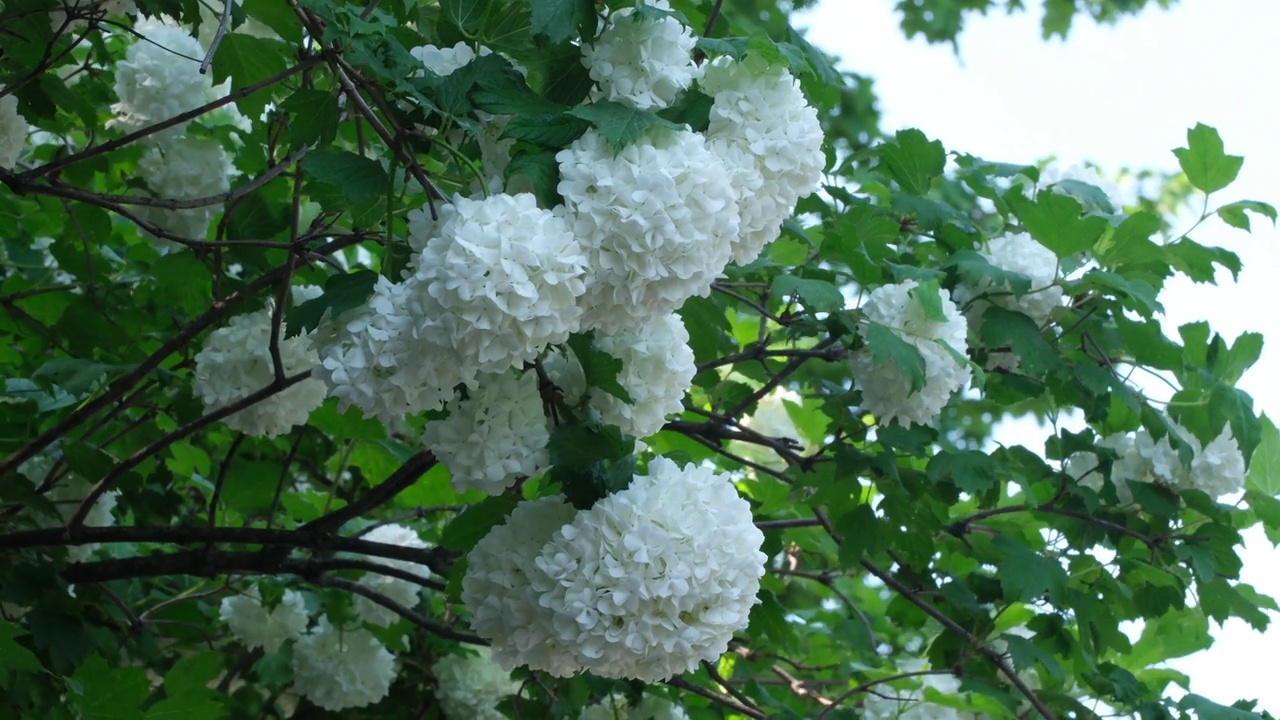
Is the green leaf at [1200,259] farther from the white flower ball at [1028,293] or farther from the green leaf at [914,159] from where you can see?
the green leaf at [914,159]

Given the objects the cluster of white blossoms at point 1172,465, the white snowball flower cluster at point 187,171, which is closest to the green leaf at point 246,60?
the white snowball flower cluster at point 187,171

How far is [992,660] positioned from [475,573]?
141 centimetres

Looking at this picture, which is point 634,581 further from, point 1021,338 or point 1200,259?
point 1200,259

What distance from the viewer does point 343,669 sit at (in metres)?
2.81

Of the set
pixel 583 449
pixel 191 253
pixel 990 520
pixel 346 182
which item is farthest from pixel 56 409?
pixel 990 520

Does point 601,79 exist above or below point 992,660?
below

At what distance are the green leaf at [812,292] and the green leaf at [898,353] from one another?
7cm

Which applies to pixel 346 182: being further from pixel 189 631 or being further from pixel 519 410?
pixel 189 631

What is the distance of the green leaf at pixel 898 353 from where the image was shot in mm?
1710

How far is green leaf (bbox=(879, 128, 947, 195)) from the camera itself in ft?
7.52

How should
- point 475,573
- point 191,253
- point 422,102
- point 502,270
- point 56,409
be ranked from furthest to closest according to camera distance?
point 56,409 < point 191,253 < point 475,573 < point 422,102 < point 502,270

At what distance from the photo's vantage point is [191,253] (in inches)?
90.9

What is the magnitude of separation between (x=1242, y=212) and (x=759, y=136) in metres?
1.50

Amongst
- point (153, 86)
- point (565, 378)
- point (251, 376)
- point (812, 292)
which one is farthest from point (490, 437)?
point (153, 86)
